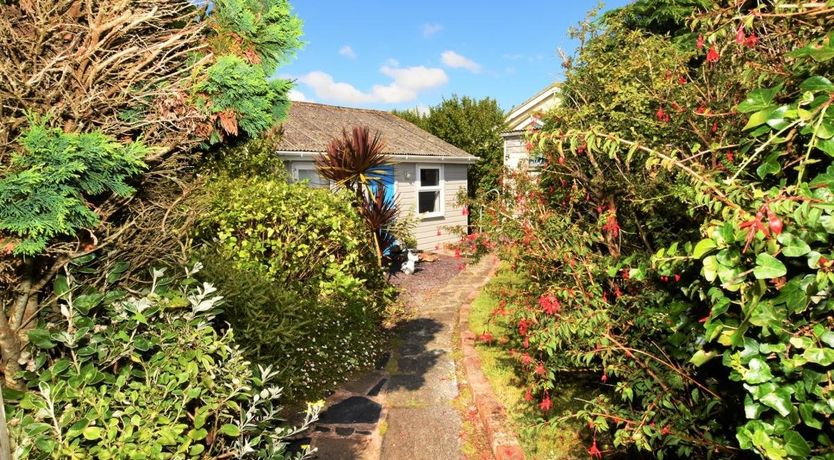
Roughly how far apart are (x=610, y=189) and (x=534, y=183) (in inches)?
36.5

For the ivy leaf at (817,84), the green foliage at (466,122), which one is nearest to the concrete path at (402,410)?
the ivy leaf at (817,84)

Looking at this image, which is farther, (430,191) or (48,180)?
(430,191)

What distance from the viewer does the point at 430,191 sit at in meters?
15.8

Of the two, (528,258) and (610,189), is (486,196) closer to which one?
(528,258)

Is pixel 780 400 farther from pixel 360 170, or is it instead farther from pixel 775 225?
pixel 360 170

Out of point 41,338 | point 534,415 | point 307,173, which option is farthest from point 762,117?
point 307,173

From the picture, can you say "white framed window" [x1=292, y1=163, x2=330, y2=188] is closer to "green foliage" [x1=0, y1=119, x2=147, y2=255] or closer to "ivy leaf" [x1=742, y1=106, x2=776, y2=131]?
"green foliage" [x1=0, y1=119, x2=147, y2=255]

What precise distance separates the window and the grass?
30.6ft

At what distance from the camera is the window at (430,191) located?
15281 mm

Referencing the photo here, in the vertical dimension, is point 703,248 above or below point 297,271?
above

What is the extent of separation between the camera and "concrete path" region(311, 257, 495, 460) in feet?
13.8

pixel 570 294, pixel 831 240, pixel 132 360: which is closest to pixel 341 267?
pixel 570 294

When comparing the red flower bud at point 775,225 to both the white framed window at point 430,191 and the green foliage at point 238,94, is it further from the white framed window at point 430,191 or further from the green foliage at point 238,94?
the white framed window at point 430,191

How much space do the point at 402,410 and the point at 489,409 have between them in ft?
3.07
